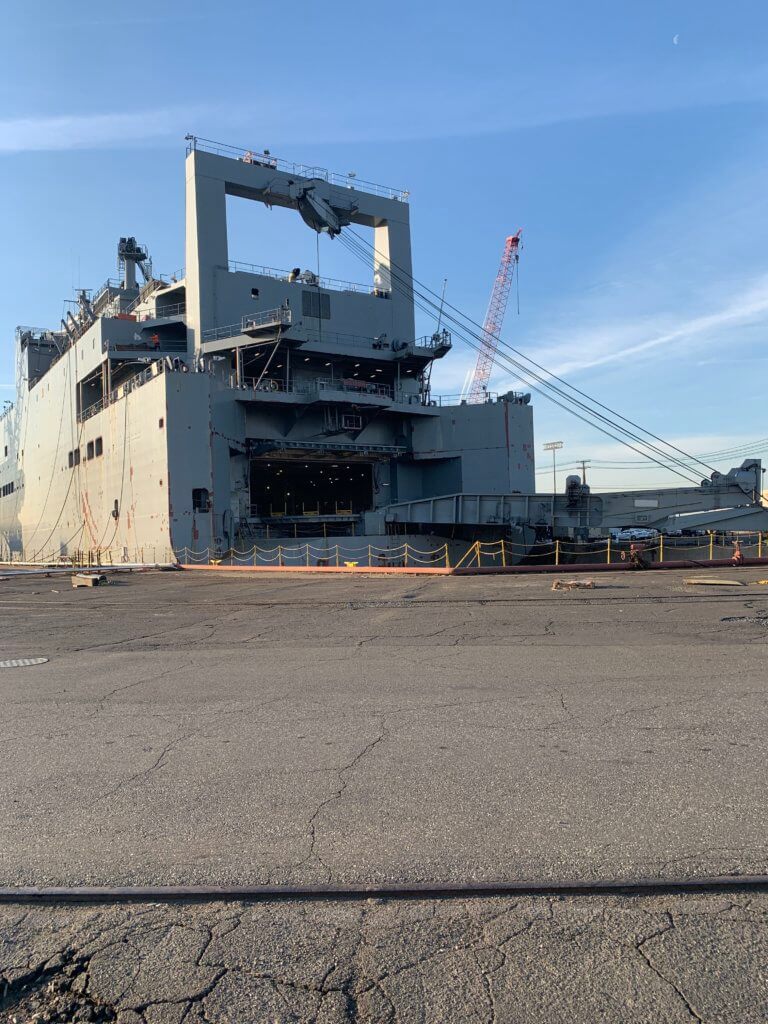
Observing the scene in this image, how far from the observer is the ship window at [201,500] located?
30141 millimetres

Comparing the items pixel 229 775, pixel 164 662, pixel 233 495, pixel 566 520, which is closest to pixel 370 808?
pixel 229 775

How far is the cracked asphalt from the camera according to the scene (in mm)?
2529

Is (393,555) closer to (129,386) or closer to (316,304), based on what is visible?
(316,304)

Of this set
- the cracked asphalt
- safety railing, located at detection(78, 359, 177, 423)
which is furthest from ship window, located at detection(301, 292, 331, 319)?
the cracked asphalt

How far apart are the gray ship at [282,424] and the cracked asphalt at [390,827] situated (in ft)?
71.0

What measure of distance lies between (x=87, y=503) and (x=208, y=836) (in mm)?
40814

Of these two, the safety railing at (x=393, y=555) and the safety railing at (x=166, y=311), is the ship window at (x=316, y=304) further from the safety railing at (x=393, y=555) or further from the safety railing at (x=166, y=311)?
the safety railing at (x=393, y=555)

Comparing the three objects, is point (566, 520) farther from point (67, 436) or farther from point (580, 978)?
point (67, 436)

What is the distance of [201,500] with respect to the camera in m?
30.3

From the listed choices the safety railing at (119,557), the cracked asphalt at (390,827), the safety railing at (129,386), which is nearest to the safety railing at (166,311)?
the safety railing at (129,386)

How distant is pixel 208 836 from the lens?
12.3 feet

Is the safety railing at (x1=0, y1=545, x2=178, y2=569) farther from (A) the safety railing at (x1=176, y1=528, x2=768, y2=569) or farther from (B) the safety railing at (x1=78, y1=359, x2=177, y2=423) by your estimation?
(B) the safety railing at (x1=78, y1=359, x2=177, y2=423)

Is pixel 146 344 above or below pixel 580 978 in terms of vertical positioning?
above

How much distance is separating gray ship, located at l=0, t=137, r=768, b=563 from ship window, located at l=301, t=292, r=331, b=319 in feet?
0.30
